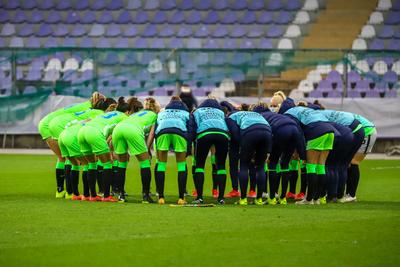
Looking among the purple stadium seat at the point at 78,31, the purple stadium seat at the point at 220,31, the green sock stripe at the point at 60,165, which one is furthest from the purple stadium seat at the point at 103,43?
the green sock stripe at the point at 60,165

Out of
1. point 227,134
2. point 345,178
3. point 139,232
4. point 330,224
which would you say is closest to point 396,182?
point 345,178

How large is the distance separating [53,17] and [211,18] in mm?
5626

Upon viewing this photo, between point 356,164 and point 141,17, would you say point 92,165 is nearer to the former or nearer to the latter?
point 356,164

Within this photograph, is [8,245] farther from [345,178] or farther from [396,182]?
[396,182]

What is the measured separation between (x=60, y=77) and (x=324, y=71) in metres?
7.72

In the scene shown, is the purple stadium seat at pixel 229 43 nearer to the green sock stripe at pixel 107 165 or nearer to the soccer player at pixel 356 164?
the soccer player at pixel 356 164

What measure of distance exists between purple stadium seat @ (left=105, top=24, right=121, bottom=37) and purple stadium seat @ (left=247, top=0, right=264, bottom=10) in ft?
15.0

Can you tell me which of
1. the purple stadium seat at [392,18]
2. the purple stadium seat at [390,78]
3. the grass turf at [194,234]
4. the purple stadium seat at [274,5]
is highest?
the purple stadium seat at [274,5]

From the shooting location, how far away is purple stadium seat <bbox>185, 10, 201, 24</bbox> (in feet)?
122

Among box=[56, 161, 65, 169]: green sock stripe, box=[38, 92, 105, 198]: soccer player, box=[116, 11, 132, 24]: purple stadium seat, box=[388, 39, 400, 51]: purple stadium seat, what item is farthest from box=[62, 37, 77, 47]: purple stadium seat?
box=[56, 161, 65, 169]: green sock stripe

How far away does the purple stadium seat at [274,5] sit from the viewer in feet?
123

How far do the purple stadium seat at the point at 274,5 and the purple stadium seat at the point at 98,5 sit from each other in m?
5.81

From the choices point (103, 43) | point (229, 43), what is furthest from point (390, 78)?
point (103, 43)

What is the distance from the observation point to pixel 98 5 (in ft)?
126
